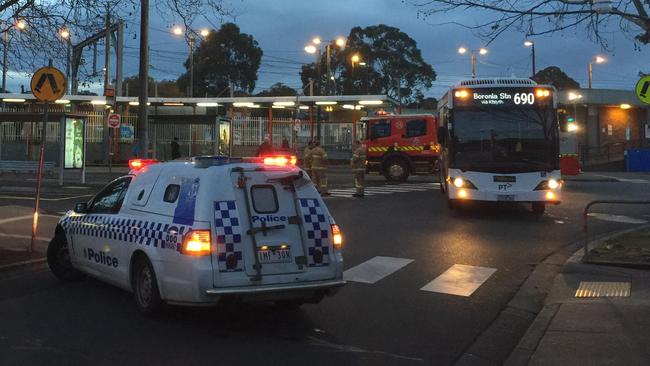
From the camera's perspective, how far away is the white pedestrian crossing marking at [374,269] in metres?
8.60

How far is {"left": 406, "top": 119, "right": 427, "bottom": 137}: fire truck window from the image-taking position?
2588 centimetres

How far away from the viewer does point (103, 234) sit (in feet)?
23.8

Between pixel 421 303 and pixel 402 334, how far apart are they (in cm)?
129

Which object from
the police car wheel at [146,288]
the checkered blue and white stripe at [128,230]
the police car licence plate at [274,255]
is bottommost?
the police car wheel at [146,288]

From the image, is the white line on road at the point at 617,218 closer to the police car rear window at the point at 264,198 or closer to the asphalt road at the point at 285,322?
the asphalt road at the point at 285,322

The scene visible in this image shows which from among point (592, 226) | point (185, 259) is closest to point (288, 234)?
point (185, 259)

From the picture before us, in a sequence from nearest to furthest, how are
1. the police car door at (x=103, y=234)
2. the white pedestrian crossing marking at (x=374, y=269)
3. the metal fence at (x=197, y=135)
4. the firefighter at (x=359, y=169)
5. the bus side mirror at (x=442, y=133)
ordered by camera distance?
the police car door at (x=103, y=234) < the white pedestrian crossing marking at (x=374, y=269) < the bus side mirror at (x=442, y=133) < the firefighter at (x=359, y=169) < the metal fence at (x=197, y=135)

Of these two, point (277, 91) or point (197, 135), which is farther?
point (277, 91)

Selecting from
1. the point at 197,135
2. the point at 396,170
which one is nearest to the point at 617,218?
the point at 396,170

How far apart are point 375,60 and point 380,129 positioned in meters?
51.4

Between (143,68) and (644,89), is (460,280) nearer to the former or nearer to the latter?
(644,89)

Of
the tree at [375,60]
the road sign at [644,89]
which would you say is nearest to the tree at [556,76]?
the tree at [375,60]

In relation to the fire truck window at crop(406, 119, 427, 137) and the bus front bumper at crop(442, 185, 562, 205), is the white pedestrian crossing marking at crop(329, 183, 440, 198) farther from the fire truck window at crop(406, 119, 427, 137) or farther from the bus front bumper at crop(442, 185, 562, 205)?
the bus front bumper at crop(442, 185, 562, 205)

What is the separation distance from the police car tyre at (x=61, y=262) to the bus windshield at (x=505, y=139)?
9126mm
